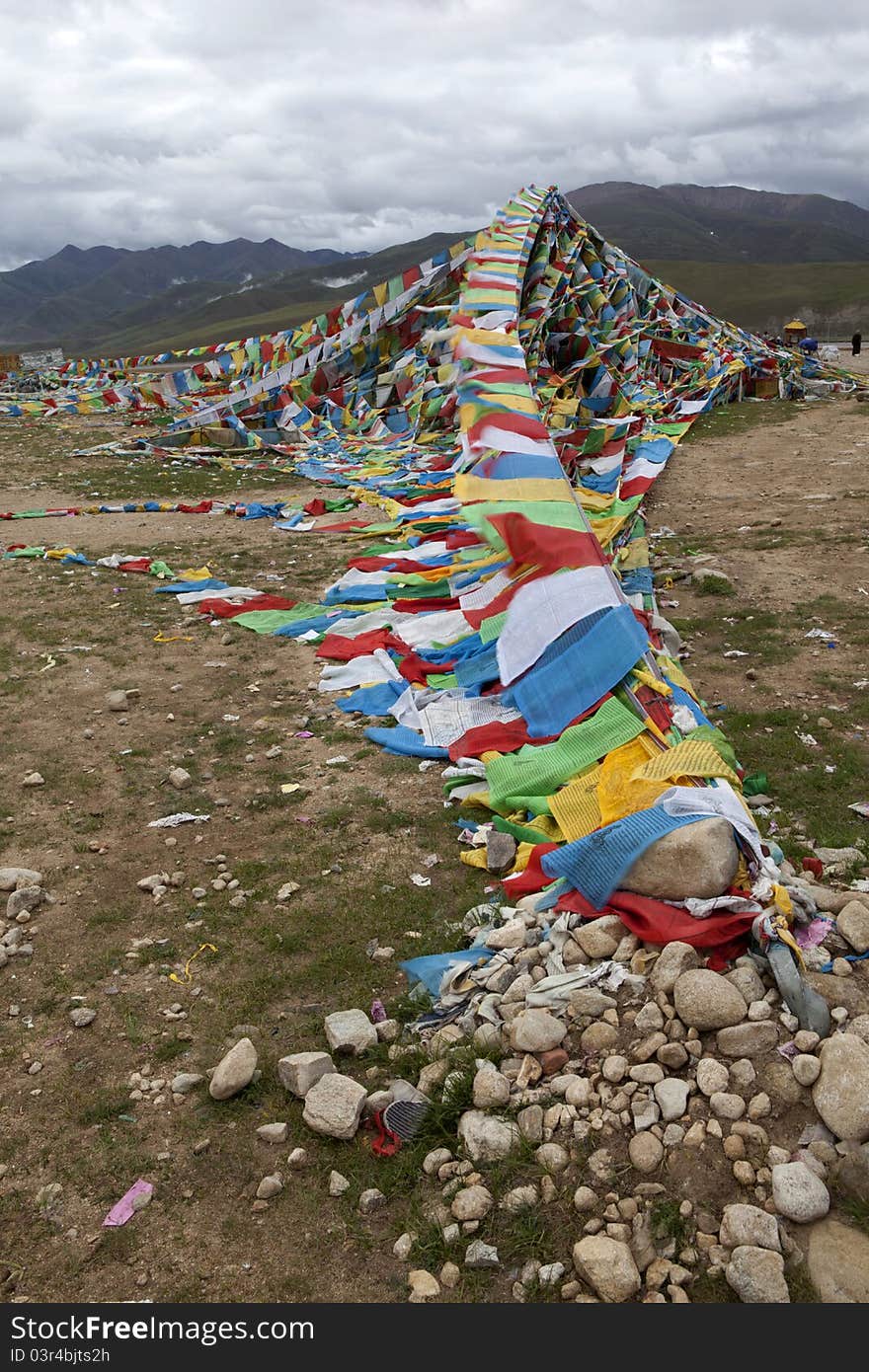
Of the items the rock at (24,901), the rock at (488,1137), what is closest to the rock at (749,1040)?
the rock at (488,1137)

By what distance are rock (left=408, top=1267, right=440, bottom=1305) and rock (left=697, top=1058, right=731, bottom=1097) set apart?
95 cm

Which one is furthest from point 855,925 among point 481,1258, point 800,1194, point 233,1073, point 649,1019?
point 233,1073

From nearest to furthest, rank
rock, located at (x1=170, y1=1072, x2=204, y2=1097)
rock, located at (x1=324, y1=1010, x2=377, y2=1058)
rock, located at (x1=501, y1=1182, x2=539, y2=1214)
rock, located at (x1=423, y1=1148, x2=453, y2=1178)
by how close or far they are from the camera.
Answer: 1. rock, located at (x1=501, y1=1182, x2=539, y2=1214)
2. rock, located at (x1=423, y1=1148, x2=453, y2=1178)
3. rock, located at (x1=170, y1=1072, x2=204, y2=1097)
4. rock, located at (x1=324, y1=1010, x2=377, y2=1058)

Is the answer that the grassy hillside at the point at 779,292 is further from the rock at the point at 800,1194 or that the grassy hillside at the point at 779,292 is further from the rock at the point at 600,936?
the rock at the point at 800,1194

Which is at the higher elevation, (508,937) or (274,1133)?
(508,937)

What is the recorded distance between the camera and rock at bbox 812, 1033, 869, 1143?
2.62 meters

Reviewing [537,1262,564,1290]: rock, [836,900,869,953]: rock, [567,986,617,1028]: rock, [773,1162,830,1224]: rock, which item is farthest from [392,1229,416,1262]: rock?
[836,900,869,953]: rock

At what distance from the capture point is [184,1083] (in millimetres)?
3223

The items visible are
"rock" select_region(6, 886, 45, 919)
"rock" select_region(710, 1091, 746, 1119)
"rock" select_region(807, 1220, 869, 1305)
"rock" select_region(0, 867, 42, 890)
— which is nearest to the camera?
"rock" select_region(807, 1220, 869, 1305)

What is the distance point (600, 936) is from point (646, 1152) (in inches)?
33.6

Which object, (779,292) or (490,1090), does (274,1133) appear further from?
(779,292)

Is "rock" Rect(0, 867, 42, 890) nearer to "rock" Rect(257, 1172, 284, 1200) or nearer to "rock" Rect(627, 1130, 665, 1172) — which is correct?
"rock" Rect(257, 1172, 284, 1200)

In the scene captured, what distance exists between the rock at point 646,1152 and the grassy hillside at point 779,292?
8595 cm

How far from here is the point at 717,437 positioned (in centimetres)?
1552
